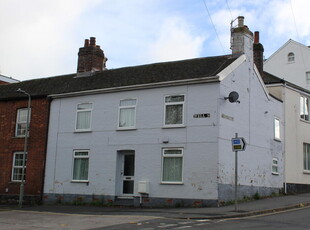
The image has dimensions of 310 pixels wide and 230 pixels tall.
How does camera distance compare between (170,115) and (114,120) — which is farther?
(114,120)

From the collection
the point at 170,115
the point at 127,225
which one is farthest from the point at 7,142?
the point at 127,225

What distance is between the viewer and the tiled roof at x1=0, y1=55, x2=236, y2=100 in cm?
2073

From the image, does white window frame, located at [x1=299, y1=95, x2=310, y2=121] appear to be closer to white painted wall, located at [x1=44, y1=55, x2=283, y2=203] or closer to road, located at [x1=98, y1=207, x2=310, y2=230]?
white painted wall, located at [x1=44, y1=55, x2=283, y2=203]

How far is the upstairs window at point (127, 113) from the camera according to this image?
2138 cm

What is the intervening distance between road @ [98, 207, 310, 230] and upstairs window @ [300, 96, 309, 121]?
1314 centimetres

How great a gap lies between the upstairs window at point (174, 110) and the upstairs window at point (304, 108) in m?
10.2

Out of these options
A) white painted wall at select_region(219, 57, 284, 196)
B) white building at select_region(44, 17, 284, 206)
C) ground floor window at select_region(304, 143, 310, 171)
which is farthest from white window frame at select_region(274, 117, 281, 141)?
ground floor window at select_region(304, 143, 310, 171)

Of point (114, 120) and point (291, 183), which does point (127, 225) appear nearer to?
point (114, 120)

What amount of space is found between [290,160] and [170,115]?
8933 millimetres

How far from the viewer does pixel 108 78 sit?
23984mm

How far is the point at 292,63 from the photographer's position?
125 ft

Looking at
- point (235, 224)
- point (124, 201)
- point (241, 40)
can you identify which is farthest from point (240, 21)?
point (235, 224)

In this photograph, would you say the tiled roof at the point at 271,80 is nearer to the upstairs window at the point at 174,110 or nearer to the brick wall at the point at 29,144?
the upstairs window at the point at 174,110

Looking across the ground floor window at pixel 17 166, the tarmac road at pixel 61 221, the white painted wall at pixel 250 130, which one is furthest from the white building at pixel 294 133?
the ground floor window at pixel 17 166
